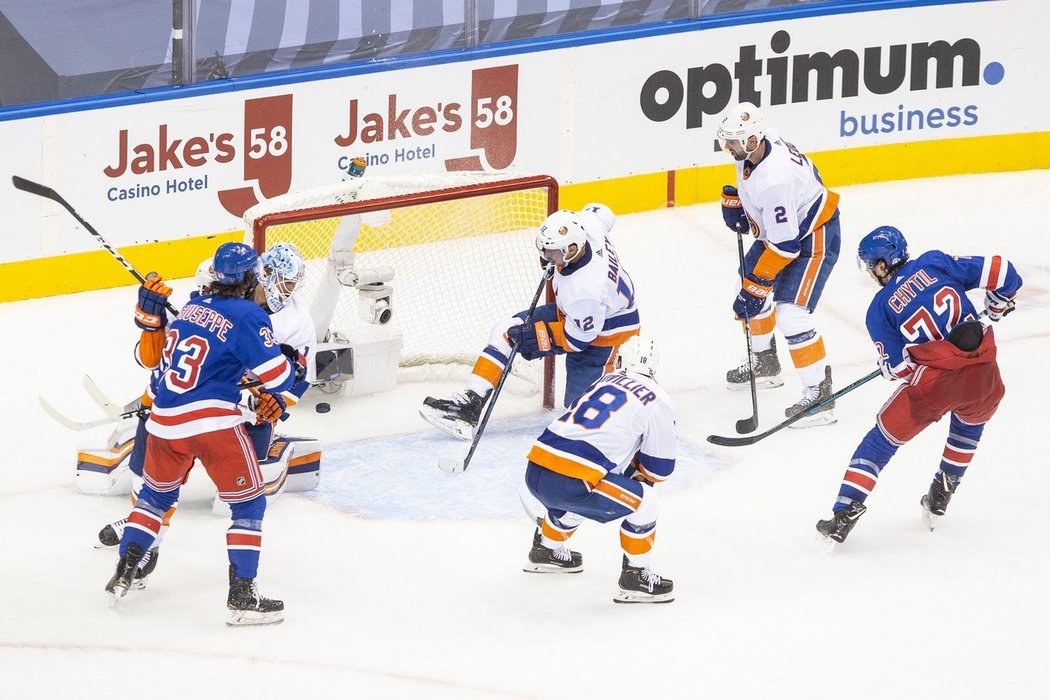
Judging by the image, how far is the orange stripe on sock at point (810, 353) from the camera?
6.45 metres

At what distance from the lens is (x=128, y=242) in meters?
7.78

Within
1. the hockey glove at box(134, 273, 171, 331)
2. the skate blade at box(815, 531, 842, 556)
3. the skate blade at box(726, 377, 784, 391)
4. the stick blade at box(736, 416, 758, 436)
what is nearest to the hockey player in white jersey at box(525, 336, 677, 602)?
the skate blade at box(815, 531, 842, 556)

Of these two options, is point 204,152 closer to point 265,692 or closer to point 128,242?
point 128,242

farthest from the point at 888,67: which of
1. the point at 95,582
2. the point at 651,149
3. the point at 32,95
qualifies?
the point at 95,582

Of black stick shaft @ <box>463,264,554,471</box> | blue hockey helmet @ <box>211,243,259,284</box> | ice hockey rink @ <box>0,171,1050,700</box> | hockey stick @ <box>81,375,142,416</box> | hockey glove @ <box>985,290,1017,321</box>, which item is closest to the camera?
ice hockey rink @ <box>0,171,1050,700</box>

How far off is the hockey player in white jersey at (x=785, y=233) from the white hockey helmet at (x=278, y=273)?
1786 millimetres

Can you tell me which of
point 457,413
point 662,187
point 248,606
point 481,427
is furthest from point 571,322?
point 662,187

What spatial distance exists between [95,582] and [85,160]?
3.00m

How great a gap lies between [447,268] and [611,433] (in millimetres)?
2464

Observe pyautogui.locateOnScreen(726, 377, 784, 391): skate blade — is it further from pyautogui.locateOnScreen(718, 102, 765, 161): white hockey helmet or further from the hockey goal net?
pyautogui.locateOnScreen(718, 102, 765, 161): white hockey helmet

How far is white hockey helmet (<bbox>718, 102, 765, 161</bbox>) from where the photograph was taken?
6.25 meters

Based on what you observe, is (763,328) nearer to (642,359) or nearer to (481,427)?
(481,427)

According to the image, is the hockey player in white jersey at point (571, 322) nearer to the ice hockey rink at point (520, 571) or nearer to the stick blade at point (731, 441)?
the ice hockey rink at point (520, 571)

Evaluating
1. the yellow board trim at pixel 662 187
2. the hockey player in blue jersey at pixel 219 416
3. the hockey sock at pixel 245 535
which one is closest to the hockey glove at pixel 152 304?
the hockey player in blue jersey at pixel 219 416
